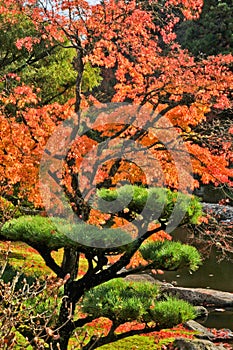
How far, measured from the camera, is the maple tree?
5145 mm

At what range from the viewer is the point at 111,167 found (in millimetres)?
6570

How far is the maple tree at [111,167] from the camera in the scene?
5145mm

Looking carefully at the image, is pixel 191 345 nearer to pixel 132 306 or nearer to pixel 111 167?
pixel 132 306

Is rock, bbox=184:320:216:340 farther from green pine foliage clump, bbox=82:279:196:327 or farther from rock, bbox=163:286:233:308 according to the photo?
green pine foliage clump, bbox=82:279:196:327

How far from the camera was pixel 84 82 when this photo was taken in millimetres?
11688

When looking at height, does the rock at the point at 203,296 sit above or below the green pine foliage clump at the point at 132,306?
below

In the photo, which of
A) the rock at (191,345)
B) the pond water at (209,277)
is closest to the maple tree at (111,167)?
the rock at (191,345)

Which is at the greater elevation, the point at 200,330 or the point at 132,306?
the point at 132,306

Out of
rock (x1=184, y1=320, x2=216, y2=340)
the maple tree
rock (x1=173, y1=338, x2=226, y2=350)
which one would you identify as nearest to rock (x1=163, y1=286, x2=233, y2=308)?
rock (x1=184, y1=320, x2=216, y2=340)

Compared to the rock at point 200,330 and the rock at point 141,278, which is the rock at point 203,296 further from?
the rock at point 200,330

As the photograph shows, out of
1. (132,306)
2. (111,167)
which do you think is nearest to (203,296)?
(111,167)

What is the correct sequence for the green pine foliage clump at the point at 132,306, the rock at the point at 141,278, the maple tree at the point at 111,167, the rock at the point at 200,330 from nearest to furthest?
the maple tree at the point at 111,167
the green pine foliage clump at the point at 132,306
the rock at the point at 200,330
the rock at the point at 141,278

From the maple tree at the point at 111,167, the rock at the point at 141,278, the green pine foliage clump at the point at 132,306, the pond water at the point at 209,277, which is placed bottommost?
the pond water at the point at 209,277

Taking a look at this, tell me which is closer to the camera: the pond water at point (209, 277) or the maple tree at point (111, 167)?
the maple tree at point (111, 167)
